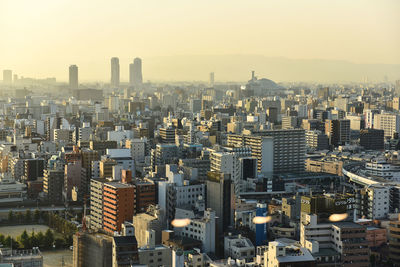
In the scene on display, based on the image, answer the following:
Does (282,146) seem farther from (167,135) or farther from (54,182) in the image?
(54,182)

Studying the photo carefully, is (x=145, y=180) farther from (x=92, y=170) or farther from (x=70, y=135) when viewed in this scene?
(x=70, y=135)

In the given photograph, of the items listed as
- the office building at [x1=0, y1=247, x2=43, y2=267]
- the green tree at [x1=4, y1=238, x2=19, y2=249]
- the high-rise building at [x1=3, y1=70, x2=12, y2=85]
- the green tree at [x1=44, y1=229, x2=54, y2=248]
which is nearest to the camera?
the office building at [x1=0, y1=247, x2=43, y2=267]

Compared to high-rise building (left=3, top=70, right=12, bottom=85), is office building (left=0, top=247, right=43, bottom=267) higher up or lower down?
lower down

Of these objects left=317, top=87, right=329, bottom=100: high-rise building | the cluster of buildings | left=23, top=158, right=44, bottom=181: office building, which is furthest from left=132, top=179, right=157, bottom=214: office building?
left=317, top=87, right=329, bottom=100: high-rise building

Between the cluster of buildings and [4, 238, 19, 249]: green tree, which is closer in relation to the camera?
the cluster of buildings

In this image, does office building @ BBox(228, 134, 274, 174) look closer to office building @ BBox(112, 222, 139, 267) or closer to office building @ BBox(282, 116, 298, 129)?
office building @ BBox(112, 222, 139, 267)

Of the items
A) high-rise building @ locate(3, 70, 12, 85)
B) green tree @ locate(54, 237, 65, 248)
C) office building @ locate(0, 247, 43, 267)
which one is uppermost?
high-rise building @ locate(3, 70, 12, 85)

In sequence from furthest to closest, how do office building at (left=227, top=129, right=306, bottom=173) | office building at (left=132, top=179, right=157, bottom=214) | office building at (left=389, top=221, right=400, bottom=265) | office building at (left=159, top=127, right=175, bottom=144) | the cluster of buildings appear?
office building at (left=159, top=127, right=175, bottom=144) < office building at (left=227, top=129, right=306, bottom=173) < office building at (left=132, top=179, right=157, bottom=214) < office building at (left=389, top=221, right=400, bottom=265) < the cluster of buildings

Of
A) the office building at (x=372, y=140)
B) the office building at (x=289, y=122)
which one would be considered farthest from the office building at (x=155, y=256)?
the office building at (x=289, y=122)

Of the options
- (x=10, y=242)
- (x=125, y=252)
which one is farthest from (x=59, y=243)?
(x=125, y=252)

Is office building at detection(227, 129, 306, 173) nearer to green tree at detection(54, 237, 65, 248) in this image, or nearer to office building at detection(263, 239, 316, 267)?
green tree at detection(54, 237, 65, 248)
